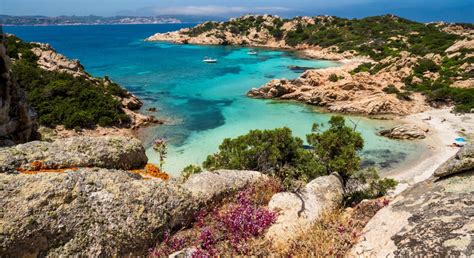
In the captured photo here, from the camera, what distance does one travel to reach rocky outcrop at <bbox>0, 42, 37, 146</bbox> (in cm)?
1138

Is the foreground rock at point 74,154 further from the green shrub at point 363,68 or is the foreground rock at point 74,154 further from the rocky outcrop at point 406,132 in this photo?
the green shrub at point 363,68

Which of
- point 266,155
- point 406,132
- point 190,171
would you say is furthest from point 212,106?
point 190,171

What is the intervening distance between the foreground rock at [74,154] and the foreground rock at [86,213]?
1476mm

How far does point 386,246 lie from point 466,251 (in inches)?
42.4

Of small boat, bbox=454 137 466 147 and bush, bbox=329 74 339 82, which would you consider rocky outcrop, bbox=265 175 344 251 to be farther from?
bush, bbox=329 74 339 82

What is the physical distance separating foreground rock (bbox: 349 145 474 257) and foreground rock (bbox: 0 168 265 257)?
3.53 meters

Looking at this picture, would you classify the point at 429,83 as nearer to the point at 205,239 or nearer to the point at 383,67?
the point at 383,67

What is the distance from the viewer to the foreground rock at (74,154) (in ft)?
22.7

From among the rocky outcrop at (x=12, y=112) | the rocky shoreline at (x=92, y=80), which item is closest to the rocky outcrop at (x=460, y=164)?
the rocky outcrop at (x=12, y=112)

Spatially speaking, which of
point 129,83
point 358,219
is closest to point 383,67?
point 129,83

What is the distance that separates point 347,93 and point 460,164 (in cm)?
3994

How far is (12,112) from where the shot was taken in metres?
12.2

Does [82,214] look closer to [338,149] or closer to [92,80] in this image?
[338,149]

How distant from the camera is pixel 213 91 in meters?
54.4
